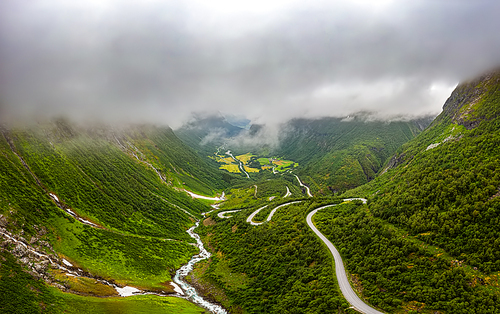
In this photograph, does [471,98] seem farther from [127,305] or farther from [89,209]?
[89,209]

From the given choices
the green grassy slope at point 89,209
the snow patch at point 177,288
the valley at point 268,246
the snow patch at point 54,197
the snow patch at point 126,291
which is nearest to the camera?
the valley at point 268,246

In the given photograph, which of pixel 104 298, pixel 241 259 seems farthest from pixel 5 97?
pixel 241 259

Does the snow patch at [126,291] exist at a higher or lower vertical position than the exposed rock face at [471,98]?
lower

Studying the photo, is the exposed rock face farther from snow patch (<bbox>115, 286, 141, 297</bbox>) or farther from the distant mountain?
snow patch (<bbox>115, 286, 141, 297</bbox>)

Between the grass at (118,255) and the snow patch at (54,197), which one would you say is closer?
the grass at (118,255)

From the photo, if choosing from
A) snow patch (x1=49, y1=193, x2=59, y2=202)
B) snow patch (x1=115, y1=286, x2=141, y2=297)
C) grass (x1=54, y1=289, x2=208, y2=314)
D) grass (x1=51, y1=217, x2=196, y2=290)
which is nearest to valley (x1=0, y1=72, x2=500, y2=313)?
snow patch (x1=115, y1=286, x2=141, y2=297)

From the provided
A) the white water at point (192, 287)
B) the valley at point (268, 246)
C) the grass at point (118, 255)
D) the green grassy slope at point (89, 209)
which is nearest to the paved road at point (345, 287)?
the valley at point (268, 246)

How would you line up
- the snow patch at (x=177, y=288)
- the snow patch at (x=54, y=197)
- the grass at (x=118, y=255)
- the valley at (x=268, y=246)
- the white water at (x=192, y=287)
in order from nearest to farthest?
the valley at (x=268, y=246), the white water at (x=192, y=287), the grass at (x=118, y=255), the snow patch at (x=177, y=288), the snow patch at (x=54, y=197)

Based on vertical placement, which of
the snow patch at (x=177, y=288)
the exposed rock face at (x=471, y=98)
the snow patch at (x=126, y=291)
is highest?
the exposed rock face at (x=471, y=98)

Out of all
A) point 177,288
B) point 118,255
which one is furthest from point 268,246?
point 118,255

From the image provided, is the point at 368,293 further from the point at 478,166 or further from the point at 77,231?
the point at 77,231

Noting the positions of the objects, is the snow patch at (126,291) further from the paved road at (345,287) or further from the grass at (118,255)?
the paved road at (345,287)
